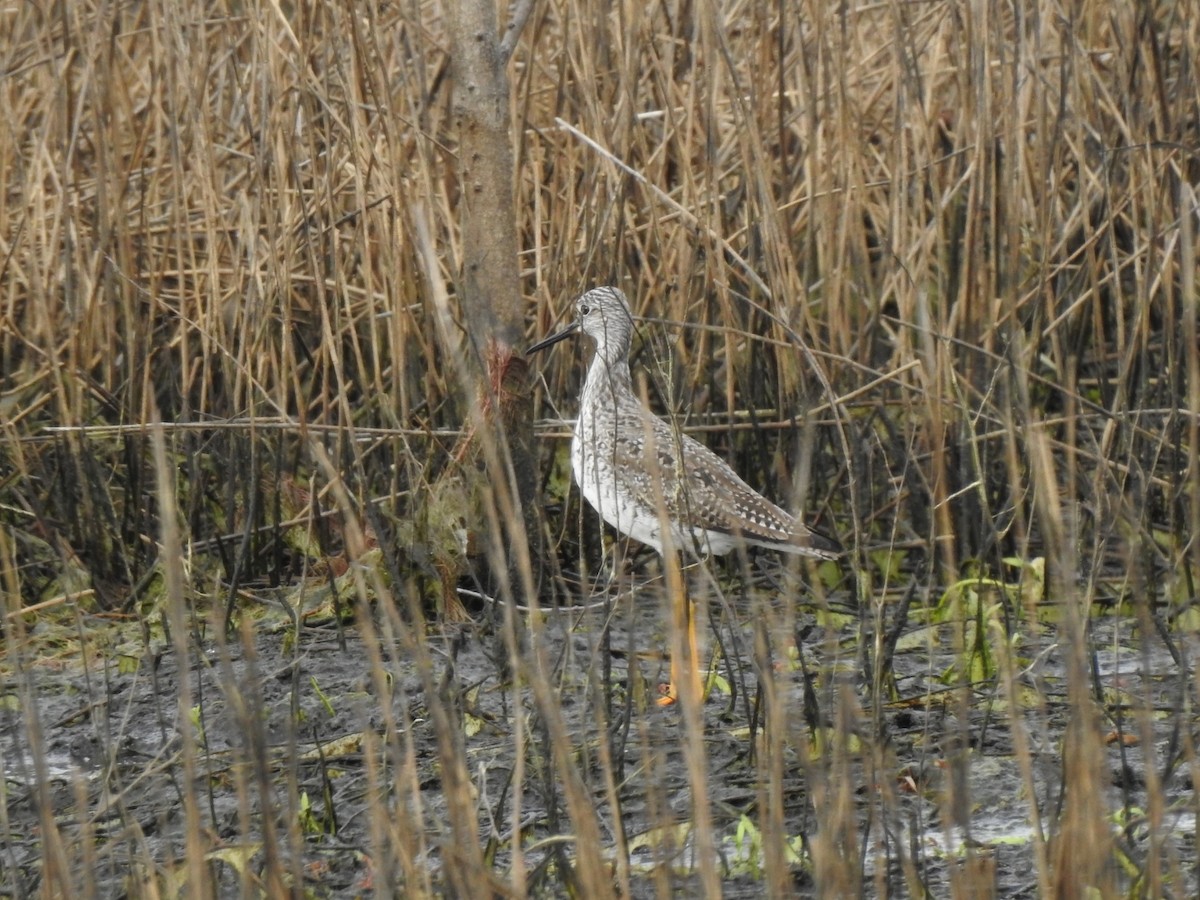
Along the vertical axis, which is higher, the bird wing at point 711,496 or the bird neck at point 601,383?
the bird neck at point 601,383

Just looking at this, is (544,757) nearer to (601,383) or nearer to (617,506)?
(617,506)

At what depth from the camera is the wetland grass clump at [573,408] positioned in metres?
3.77

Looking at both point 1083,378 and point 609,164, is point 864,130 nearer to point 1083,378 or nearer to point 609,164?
point 1083,378

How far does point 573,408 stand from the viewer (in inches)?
242

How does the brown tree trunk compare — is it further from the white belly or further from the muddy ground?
the muddy ground

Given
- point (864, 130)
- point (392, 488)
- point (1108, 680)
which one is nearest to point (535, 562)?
point (392, 488)

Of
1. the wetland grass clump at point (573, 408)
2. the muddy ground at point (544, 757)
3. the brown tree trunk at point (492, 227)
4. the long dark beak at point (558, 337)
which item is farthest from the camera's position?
the long dark beak at point (558, 337)

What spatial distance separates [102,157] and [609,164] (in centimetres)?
164

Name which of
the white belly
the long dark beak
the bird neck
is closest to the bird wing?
the white belly

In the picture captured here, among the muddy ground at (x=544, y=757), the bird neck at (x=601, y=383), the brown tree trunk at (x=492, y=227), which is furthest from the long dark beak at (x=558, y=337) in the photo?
the muddy ground at (x=544, y=757)

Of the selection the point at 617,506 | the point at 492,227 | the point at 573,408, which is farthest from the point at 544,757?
the point at 573,408

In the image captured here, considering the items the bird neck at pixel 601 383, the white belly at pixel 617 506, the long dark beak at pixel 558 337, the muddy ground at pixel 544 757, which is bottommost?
the muddy ground at pixel 544 757

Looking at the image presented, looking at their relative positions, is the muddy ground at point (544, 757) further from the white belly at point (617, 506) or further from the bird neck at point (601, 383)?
the bird neck at point (601, 383)

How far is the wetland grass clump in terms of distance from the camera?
149 inches
